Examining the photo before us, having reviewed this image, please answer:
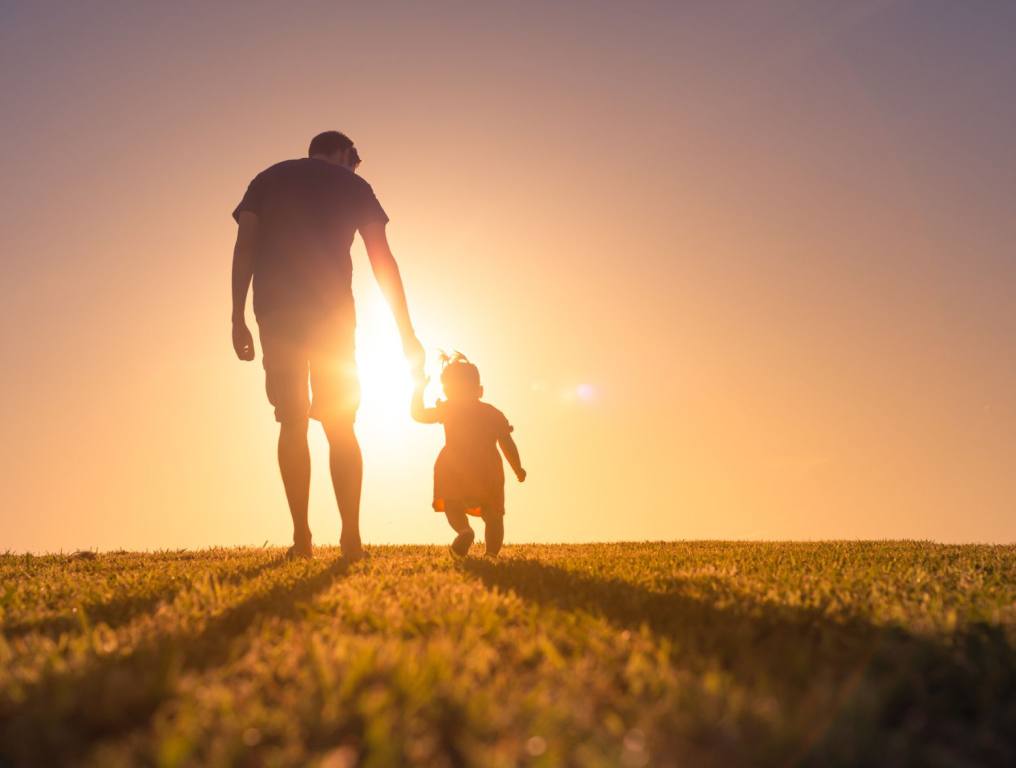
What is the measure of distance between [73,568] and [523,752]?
6.95 metres

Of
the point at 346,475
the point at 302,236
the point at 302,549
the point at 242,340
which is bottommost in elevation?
the point at 302,549

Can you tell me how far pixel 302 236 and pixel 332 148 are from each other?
95 centimetres

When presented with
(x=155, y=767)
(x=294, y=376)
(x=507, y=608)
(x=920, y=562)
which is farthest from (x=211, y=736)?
(x=920, y=562)

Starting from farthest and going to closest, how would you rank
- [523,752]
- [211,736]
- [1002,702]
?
[1002,702]
[211,736]
[523,752]

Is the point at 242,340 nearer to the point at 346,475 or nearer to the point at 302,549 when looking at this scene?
the point at 346,475

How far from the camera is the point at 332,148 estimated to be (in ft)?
22.0

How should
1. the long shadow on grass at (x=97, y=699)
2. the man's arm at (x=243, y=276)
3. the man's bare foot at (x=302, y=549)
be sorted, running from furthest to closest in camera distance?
1. the man's bare foot at (x=302, y=549)
2. the man's arm at (x=243, y=276)
3. the long shadow on grass at (x=97, y=699)

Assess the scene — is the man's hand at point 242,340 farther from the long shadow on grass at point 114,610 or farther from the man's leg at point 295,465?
the long shadow on grass at point 114,610

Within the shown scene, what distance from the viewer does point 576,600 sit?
12.1ft

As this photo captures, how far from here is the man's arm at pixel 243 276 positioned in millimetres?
6340

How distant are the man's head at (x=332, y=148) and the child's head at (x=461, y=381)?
203 centimetres

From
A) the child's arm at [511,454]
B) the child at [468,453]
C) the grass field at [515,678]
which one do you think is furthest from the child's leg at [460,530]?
the grass field at [515,678]

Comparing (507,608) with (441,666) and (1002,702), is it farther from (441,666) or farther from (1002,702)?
(1002,702)

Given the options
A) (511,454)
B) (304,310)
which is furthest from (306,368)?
(511,454)
